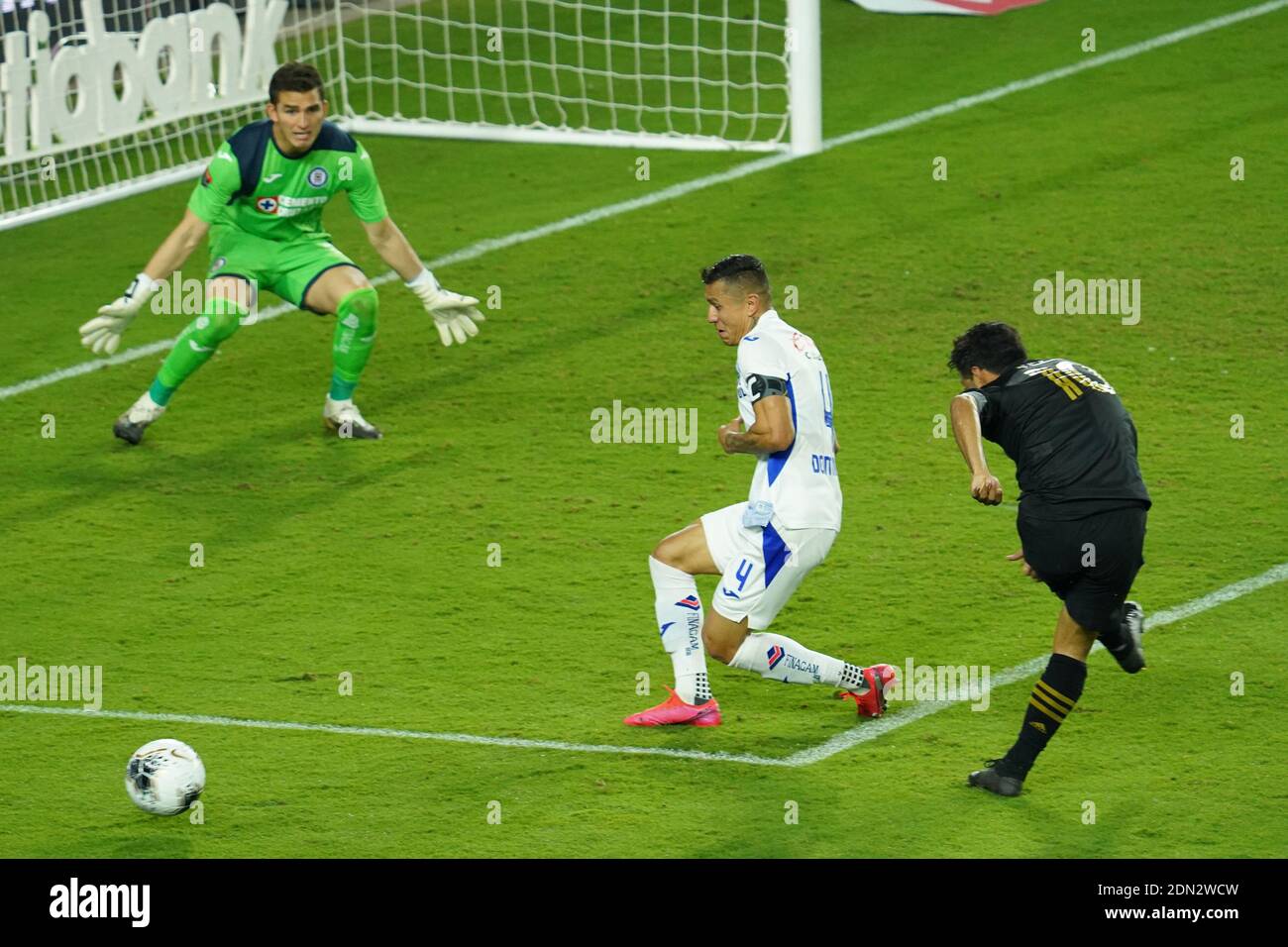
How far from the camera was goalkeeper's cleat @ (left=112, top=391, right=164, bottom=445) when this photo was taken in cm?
1165

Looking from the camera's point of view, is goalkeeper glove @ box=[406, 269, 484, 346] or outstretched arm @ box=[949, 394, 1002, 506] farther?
goalkeeper glove @ box=[406, 269, 484, 346]

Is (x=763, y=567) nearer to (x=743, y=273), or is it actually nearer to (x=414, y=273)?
(x=743, y=273)

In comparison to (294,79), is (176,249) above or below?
below

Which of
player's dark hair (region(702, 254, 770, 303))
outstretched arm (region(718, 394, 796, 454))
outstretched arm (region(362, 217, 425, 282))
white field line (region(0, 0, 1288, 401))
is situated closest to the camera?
outstretched arm (region(718, 394, 796, 454))

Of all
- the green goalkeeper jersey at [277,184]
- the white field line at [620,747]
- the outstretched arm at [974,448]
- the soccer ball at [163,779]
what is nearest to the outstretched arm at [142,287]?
the green goalkeeper jersey at [277,184]

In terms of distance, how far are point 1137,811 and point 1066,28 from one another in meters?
12.2

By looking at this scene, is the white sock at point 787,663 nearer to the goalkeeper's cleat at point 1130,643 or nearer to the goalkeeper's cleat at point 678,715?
the goalkeeper's cleat at point 678,715

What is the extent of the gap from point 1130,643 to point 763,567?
1381mm

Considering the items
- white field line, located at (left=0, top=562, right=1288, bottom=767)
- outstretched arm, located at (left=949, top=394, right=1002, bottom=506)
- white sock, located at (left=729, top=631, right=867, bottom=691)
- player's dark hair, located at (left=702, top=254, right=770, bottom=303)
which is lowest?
white field line, located at (left=0, top=562, right=1288, bottom=767)

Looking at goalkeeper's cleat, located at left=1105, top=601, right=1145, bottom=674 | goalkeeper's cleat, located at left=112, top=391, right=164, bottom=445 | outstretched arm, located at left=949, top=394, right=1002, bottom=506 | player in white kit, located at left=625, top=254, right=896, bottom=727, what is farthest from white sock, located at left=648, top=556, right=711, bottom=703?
goalkeeper's cleat, located at left=112, top=391, right=164, bottom=445

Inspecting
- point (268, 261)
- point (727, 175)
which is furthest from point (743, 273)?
point (727, 175)

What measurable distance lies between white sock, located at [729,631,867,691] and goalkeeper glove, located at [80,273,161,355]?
4215 millimetres

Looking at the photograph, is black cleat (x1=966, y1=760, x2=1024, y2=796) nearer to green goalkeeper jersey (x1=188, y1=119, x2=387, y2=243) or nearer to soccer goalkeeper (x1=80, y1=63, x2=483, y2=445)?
soccer goalkeeper (x1=80, y1=63, x2=483, y2=445)

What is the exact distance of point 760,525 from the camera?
25.7ft
